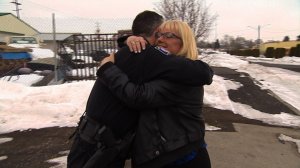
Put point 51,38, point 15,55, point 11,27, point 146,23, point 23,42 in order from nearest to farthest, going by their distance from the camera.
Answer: point 146,23 < point 15,55 < point 23,42 < point 51,38 < point 11,27

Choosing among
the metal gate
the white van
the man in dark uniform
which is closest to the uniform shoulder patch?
the man in dark uniform

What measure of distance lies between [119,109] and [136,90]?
20 cm

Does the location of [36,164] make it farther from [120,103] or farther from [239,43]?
[239,43]

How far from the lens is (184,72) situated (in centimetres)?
210

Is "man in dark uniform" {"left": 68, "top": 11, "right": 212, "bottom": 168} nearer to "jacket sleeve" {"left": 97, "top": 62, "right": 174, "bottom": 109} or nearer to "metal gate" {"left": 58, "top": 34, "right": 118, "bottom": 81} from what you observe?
"jacket sleeve" {"left": 97, "top": 62, "right": 174, "bottom": 109}

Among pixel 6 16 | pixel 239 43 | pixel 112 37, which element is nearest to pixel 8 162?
pixel 112 37

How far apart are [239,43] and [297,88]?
112058mm

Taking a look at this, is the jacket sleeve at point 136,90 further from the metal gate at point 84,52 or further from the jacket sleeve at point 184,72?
the metal gate at point 84,52

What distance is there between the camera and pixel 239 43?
398 ft

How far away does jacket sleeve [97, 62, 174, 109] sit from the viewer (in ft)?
6.72

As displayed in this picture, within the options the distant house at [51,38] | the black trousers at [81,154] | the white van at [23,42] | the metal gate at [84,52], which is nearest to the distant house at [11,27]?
the distant house at [51,38]

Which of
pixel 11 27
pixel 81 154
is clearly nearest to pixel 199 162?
pixel 81 154

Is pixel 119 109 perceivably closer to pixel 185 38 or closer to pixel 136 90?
pixel 136 90

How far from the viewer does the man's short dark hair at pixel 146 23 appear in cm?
229
